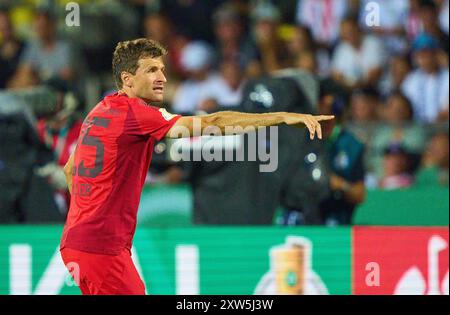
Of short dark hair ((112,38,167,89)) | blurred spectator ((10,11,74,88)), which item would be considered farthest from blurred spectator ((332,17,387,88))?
short dark hair ((112,38,167,89))

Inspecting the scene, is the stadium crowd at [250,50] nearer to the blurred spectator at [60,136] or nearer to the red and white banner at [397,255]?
the blurred spectator at [60,136]

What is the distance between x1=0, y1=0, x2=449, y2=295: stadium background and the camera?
7.21m

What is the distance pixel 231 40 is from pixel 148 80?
4861 millimetres

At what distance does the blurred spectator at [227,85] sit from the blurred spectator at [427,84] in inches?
63.6

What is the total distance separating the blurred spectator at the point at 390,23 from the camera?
9.62 metres

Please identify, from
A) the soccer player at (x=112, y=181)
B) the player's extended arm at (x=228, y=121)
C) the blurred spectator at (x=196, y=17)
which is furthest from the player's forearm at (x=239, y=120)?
the blurred spectator at (x=196, y=17)

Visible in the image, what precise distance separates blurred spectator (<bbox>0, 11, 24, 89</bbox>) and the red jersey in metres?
4.51

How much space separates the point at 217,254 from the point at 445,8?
4.05 metres

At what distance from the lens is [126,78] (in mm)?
4863

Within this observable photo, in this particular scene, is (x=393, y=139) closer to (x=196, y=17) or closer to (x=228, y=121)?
(x=196, y=17)

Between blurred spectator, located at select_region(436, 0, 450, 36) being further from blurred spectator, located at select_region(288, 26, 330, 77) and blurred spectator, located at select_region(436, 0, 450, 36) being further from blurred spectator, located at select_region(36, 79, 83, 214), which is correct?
blurred spectator, located at select_region(36, 79, 83, 214)

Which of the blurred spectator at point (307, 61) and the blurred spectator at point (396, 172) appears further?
the blurred spectator at point (307, 61)

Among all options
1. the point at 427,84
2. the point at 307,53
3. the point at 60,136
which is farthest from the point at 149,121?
the point at 427,84

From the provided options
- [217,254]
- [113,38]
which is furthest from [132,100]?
[113,38]
